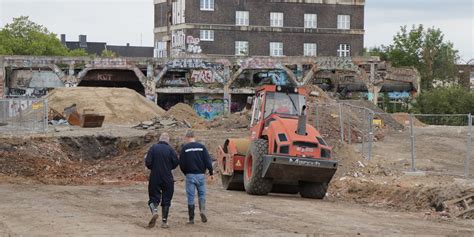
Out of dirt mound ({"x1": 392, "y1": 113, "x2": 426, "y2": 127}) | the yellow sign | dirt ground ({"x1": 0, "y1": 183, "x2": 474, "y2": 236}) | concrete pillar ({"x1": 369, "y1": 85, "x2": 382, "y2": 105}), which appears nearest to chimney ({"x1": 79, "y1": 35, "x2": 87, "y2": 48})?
concrete pillar ({"x1": 369, "y1": 85, "x2": 382, "y2": 105})

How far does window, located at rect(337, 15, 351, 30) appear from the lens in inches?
3433

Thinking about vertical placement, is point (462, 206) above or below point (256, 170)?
below

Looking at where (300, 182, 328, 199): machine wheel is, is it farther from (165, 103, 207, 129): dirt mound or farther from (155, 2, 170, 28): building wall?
(155, 2, 170, 28): building wall

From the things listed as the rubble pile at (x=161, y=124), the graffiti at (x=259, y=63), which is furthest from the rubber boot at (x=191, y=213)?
the graffiti at (x=259, y=63)

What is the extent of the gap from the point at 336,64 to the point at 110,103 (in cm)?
2065

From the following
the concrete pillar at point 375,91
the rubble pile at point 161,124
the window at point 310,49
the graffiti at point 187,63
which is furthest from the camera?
the window at point 310,49

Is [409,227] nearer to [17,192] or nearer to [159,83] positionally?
[17,192]

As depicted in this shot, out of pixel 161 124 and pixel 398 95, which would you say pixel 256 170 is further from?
pixel 398 95

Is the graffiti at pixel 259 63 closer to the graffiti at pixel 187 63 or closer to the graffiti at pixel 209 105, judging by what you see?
the graffiti at pixel 187 63

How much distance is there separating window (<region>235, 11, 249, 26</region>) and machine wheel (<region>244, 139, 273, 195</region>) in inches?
2504

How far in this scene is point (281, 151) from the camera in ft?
64.5

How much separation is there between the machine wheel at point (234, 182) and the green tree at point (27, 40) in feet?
233

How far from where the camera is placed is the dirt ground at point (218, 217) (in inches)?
551

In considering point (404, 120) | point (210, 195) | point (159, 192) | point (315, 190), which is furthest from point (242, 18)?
point (159, 192)
